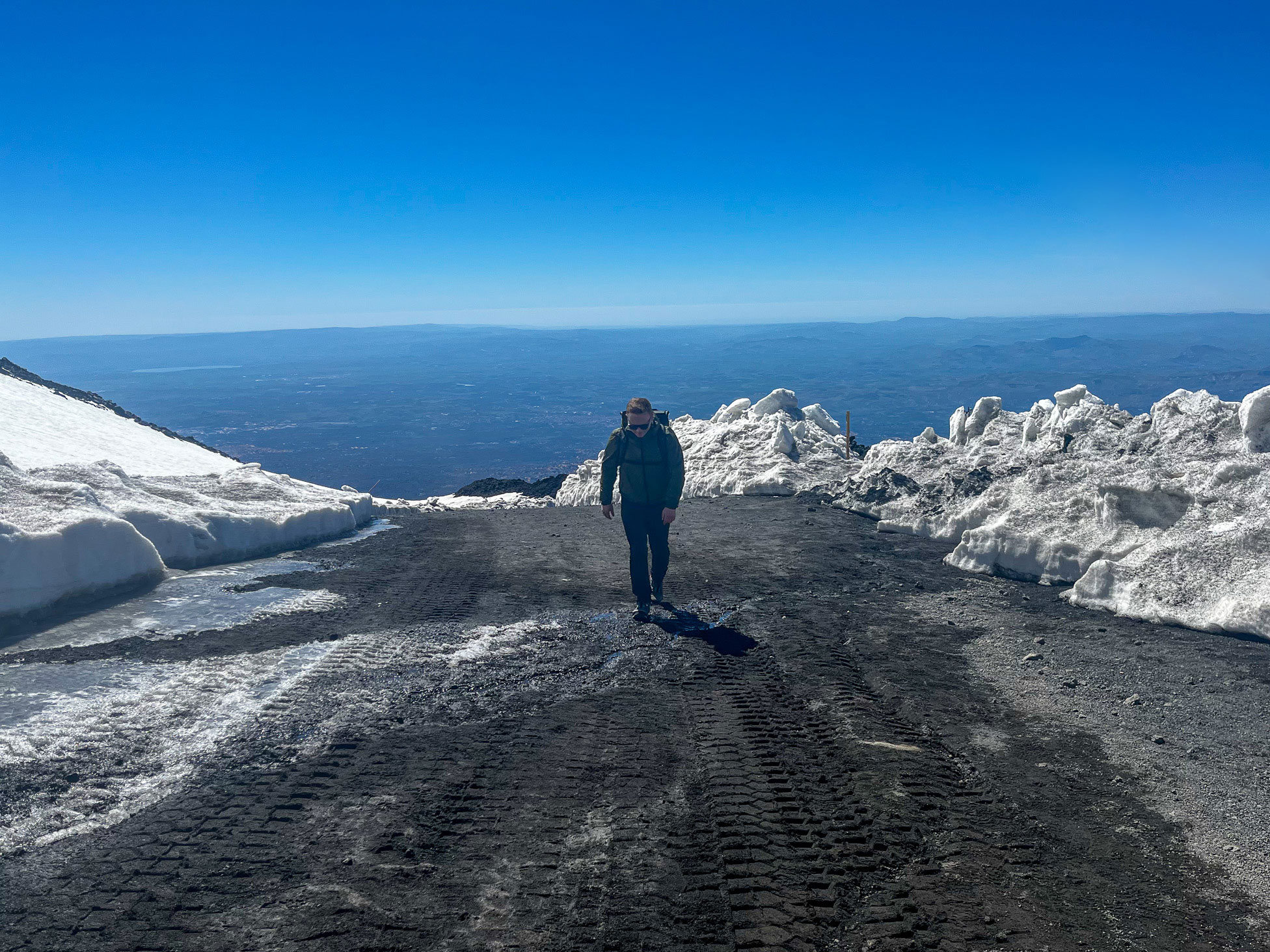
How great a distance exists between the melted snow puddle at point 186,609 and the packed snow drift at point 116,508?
1.06 ft

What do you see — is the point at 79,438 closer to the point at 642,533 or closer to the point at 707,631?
the point at 642,533

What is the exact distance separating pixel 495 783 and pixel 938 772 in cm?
218

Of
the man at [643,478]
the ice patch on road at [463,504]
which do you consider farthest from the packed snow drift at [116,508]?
the man at [643,478]

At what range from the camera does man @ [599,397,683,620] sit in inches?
254

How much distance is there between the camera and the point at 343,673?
500 cm

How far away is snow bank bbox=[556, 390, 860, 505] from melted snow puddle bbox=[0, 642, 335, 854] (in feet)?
33.0

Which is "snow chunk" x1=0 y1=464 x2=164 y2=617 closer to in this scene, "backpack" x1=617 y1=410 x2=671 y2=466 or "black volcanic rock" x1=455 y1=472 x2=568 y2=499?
"backpack" x1=617 y1=410 x2=671 y2=466

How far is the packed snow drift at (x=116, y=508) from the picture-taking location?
6027 millimetres

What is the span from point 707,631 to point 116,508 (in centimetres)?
625

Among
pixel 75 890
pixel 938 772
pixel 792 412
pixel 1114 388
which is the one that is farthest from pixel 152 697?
pixel 1114 388

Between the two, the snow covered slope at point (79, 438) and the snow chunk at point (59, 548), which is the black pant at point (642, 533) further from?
the snow covered slope at point (79, 438)

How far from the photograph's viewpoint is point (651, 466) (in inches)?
254

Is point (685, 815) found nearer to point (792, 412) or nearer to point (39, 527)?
point (39, 527)

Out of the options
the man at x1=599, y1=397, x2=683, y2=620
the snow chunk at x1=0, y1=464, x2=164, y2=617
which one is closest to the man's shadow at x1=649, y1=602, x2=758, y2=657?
the man at x1=599, y1=397, x2=683, y2=620
